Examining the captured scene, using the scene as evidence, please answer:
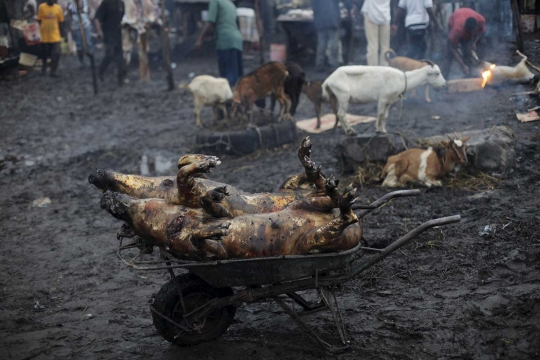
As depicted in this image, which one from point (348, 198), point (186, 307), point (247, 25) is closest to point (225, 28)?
point (247, 25)

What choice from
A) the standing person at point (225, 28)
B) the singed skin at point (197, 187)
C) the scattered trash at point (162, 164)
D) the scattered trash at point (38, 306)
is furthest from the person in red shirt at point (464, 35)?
the scattered trash at point (38, 306)

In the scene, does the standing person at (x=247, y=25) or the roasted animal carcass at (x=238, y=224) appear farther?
the standing person at (x=247, y=25)

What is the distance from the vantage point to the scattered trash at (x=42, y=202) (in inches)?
313

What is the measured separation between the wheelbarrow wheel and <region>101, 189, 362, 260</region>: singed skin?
1.10ft

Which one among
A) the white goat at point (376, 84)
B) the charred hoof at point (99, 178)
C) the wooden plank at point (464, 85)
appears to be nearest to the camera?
the charred hoof at point (99, 178)

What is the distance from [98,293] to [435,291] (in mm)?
3137

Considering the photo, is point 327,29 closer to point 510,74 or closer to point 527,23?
point 510,74

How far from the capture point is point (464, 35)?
37.2 ft

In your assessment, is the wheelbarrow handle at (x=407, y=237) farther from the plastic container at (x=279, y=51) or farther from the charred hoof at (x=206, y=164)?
the plastic container at (x=279, y=51)

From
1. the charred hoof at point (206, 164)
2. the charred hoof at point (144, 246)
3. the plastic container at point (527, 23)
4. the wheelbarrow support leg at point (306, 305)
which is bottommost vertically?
the wheelbarrow support leg at point (306, 305)

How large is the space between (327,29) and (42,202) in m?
8.73

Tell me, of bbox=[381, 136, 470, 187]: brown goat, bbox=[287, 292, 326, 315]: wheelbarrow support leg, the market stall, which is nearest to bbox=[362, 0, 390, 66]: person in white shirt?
the market stall

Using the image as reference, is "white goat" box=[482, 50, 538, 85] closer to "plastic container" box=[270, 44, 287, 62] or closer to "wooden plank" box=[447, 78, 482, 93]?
"wooden plank" box=[447, 78, 482, 93]

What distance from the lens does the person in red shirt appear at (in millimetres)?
11062
